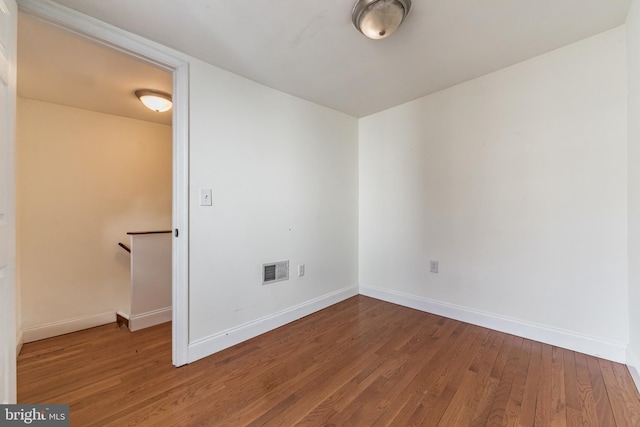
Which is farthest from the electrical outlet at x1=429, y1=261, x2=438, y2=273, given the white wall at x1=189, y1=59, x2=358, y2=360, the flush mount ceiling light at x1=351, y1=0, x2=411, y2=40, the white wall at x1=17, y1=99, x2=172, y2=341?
the white wall at x1=17, y1=99, x2=172, y2=341

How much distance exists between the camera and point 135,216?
2.89m

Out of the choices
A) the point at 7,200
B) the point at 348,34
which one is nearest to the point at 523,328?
the point at 348,34

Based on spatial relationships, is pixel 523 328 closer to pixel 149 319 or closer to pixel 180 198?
pixel 180 198

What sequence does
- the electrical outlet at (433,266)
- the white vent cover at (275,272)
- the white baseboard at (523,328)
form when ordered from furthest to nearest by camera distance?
1. the electrical outlet at (433,266)
2. the white vent cover at (275,272)
3. the white baseboard at (523,328)

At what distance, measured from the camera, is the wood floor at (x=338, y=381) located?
1320 mm

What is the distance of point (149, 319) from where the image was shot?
2.49m

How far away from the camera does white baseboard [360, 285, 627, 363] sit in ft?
5.74

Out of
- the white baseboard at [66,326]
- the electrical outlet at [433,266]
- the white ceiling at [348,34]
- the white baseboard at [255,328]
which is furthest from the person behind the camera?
the electrical outlet at [433,266]

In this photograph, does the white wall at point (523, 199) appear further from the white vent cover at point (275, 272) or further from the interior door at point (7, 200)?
the interior door at point (7, 200)

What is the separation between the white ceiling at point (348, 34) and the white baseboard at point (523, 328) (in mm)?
2126

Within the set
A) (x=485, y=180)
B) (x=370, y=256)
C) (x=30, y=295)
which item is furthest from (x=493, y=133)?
(x=30, y=295)

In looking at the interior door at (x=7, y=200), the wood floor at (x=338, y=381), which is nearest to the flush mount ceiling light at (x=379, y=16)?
the interior door at (x=7, y=200)

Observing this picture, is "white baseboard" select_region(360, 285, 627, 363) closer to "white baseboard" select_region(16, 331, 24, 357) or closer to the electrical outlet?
the electrical outlet

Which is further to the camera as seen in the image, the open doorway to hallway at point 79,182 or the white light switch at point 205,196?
the open doorway to hallway at point 79,182
